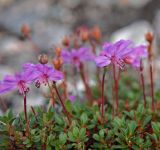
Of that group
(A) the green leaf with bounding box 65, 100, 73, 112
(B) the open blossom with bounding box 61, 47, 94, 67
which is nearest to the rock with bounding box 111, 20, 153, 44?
(B) the open blossom with bounding box 61, 47, 94, 67

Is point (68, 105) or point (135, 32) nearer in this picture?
point (68, 105)

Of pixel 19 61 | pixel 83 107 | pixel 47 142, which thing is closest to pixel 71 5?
pixel 19 61

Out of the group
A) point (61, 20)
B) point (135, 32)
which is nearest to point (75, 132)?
point (135, 32)

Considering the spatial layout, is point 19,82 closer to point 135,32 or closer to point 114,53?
point 114,53

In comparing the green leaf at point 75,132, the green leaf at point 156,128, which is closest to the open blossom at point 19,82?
the green leaf at point 75,132

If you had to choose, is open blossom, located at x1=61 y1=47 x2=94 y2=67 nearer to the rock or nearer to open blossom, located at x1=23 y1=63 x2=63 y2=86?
open blossom, located at x1=23 y1=63 x2=63 y2=86

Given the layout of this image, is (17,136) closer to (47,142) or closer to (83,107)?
(47,142)

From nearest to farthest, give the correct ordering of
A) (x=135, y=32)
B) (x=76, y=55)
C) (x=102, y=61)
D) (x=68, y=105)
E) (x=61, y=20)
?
(x=102, y=61) < (x=68, y=105) < (x=76, y=55) < (x=135, y=32) < (x=61, y=20)
